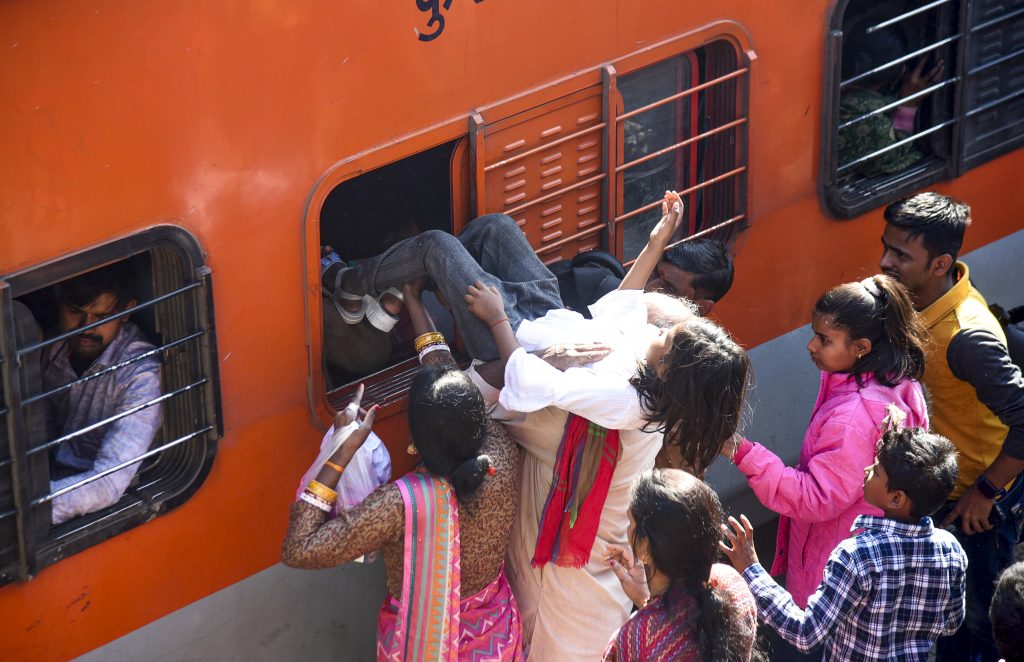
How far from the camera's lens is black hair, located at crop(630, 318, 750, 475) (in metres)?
3.22

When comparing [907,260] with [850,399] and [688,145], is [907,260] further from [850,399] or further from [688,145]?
[688,145]

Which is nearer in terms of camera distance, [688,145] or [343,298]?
[343,298]

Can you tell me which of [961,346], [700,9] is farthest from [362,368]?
[961,346]

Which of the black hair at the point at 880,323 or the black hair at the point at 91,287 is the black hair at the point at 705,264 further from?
the black hair at the point at 91,287

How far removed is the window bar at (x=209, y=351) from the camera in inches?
129

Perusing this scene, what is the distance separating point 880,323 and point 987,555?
39.3 inches

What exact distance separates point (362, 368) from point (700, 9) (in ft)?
5.12

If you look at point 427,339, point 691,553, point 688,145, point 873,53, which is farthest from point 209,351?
point 873,53

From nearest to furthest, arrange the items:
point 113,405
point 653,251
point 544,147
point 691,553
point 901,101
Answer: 1. point 691,553
2. point 113,405
3. point 653,251
4. point 544,147
5. point 901,101

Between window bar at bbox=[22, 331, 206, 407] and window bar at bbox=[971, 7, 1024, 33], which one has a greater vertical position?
window bar at bbox=[971, 7, 1024, 33]

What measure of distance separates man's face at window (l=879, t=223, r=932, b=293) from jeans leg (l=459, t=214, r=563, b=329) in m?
1.18

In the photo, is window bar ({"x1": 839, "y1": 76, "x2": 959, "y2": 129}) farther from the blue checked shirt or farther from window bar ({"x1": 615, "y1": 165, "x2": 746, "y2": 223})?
the blue checked shirt

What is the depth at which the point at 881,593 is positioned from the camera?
128 inches

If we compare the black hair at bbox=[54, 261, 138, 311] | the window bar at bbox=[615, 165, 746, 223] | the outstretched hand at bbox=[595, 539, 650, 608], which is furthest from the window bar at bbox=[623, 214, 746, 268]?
the black hair at bbox=[54, 261, 138, 311]
